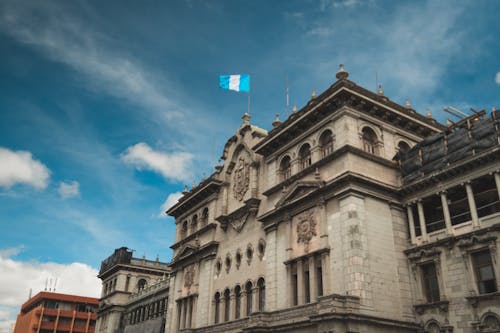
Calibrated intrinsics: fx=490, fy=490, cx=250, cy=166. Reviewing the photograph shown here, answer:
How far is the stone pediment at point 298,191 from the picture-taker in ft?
104

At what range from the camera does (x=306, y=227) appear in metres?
31.8

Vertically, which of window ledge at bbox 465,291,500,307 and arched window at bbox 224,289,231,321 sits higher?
arched window at bbox 224,289,231,321

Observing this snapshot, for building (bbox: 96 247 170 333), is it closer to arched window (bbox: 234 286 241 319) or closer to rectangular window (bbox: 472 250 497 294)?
arched window (bbox: 234 286 241 319)

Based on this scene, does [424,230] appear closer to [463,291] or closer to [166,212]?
[463,291]

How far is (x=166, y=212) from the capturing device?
53500mm

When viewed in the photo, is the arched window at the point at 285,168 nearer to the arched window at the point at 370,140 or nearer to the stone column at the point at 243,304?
the arched window at the point at 370,140

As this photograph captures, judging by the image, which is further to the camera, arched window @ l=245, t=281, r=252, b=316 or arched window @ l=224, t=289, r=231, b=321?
arched window @ l=224, t=289, r=231, b=321

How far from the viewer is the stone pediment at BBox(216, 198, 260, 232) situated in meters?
38.5

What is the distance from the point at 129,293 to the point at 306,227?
45976 millimetres

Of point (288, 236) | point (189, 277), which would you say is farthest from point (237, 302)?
point (189, 277)

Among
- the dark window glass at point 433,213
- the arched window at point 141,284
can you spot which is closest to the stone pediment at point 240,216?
the dark window glass at point 433,213

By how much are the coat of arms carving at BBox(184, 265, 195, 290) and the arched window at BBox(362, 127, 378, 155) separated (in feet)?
68.8

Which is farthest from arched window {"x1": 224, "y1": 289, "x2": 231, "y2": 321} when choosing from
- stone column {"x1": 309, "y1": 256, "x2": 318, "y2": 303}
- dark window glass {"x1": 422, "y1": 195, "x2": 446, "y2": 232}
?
dark window glass {"x1": 422, "y1": 195, "x2": 446, "y2": 232}

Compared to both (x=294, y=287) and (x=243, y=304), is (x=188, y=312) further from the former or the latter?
(x=294, y=287)
